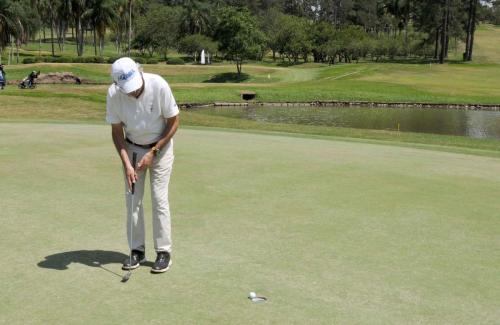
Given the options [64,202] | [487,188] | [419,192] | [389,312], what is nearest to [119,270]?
[389,312]

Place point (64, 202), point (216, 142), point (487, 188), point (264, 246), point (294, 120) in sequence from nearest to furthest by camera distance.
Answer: point (264, 246), point (64, 202), point (487, 188), point (216, 142), point (294, 120)

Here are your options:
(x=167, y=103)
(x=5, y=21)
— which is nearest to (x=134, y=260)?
(x=167, y=103)

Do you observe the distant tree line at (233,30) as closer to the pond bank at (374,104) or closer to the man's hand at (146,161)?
the pond bank at (374,104)

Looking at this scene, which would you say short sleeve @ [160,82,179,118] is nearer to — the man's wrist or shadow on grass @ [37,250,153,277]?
the man's wrist

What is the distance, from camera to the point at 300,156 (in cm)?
1416

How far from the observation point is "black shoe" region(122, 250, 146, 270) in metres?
6.28

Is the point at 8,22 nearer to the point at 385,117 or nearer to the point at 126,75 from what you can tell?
the point at 385,117

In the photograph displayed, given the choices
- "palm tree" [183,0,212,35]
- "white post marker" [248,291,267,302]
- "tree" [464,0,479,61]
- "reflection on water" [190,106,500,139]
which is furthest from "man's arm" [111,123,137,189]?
"palm tree" [183,0,212,35]

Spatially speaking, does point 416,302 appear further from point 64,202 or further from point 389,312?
point 64,202

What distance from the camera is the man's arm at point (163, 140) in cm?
624

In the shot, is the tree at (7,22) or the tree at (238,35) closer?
the tree at (238,35)

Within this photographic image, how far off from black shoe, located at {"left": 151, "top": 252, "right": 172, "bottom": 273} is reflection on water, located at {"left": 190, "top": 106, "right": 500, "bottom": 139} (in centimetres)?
→ 2943

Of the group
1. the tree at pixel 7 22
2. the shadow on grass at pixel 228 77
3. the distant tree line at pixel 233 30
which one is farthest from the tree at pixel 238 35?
the tree at pixel 7 22

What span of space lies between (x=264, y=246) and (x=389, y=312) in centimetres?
217
